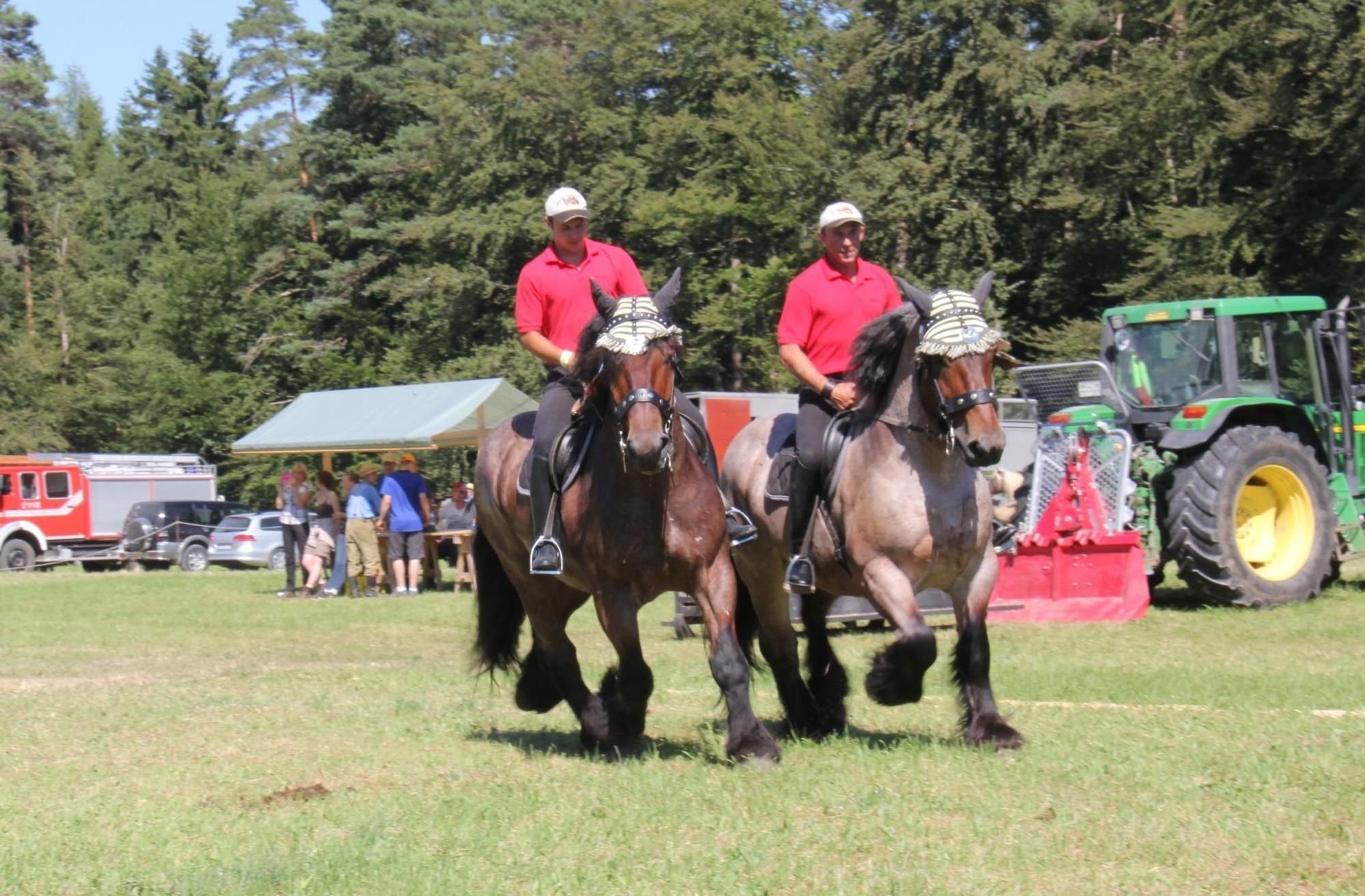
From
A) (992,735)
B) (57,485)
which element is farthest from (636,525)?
(57,485)

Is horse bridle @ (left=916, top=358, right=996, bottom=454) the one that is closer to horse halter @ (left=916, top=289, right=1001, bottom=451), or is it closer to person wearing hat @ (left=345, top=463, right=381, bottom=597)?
horse halter @ (left=916, top=289, right=1001, bottom=451)

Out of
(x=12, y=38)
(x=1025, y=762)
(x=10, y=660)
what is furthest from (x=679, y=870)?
(x=12, y=38)

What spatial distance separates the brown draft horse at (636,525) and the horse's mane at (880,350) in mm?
973

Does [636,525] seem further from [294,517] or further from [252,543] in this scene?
[252,543]

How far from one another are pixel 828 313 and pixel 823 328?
0.09 m

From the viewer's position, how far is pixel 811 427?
28.4ft

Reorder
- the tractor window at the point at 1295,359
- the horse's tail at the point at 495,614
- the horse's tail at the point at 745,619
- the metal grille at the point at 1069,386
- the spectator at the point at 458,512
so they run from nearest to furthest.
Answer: the horse's tail at the point at 745,619
the horse's tail at the point at 495,614
the tractor window at the point at 1295,359
the metal grille at the point at 1069,386
the spectator at the point at 458,512

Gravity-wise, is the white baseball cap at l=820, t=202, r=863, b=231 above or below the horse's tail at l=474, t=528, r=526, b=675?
above

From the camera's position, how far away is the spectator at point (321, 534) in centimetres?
2725

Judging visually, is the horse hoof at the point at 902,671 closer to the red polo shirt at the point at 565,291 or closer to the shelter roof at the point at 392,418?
the red polo shirt at the point at 565,291

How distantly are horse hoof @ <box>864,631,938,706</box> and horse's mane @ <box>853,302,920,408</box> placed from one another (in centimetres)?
131

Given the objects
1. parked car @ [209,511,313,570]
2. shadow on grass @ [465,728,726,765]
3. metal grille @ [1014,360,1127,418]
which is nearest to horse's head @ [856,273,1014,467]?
shadow on grass @ [465,728,726,765]

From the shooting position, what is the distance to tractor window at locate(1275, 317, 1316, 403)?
1769cm

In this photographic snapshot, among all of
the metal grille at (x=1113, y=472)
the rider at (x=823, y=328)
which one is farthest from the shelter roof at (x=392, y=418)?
the rider at (x=823, y=328)
